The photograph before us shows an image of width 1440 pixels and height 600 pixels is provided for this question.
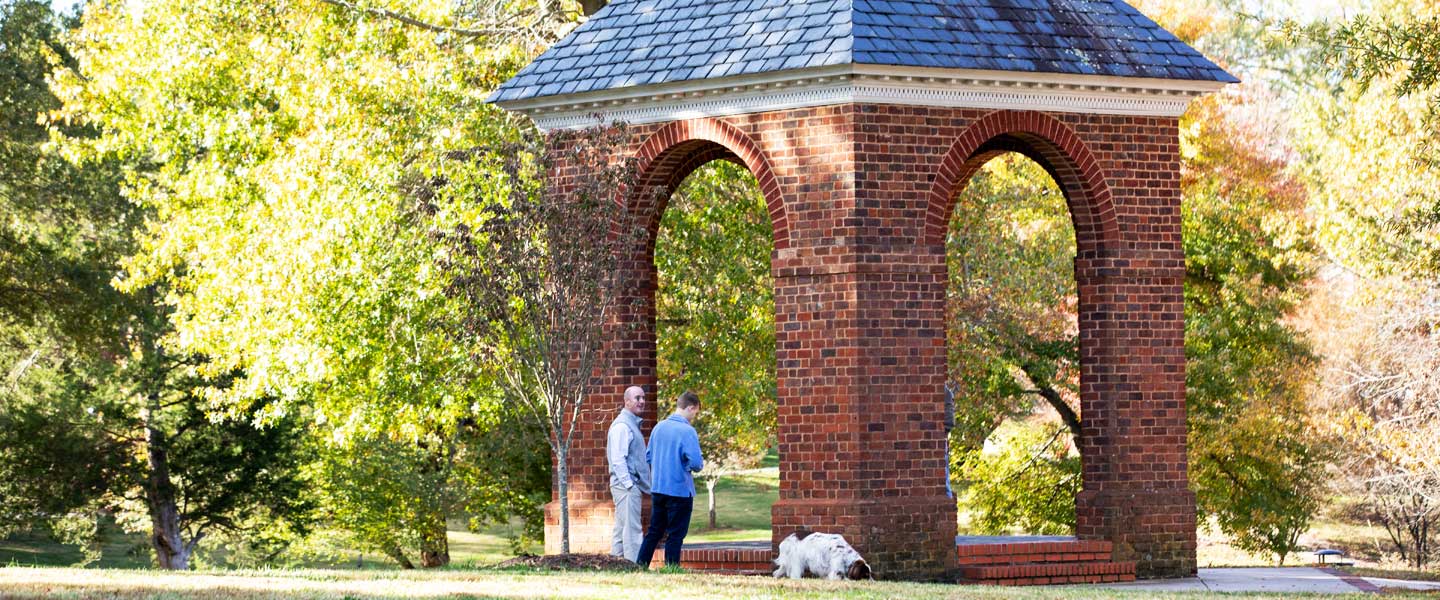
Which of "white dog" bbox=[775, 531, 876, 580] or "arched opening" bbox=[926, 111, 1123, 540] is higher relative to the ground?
"arched opening" bbox=[926, 111, 1123, 540]

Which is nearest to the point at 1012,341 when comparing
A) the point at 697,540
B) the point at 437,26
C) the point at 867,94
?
the point at 697,540

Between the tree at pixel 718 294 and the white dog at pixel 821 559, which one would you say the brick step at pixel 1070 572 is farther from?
the tree at pixel 718 294

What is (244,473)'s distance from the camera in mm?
32219

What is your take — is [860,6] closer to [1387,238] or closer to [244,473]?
[1387,238]

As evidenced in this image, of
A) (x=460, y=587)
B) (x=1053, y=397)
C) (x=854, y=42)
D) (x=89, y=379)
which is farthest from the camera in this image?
(x=89, y=379)

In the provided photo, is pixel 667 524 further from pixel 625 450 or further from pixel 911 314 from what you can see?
pixel 911 314

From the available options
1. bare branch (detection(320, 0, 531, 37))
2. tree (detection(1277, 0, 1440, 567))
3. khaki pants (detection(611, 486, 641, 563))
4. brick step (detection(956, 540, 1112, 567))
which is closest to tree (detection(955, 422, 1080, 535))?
tree (detection(1277, 0, 1440, 567))

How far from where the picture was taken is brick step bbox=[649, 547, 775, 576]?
14375 millimetres

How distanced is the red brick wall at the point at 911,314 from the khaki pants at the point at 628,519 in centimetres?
111

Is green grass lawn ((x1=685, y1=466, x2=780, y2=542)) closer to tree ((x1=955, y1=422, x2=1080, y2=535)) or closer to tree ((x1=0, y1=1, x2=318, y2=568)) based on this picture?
tree ((x1=0, y1=1, x2=318, y2=568))

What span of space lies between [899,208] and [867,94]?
93 cm

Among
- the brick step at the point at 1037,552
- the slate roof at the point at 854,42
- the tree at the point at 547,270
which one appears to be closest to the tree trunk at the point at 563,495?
the tree at the point at 547,270

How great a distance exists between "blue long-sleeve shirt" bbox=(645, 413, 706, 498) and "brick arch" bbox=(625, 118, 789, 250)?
1.96m

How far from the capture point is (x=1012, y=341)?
25.2m
